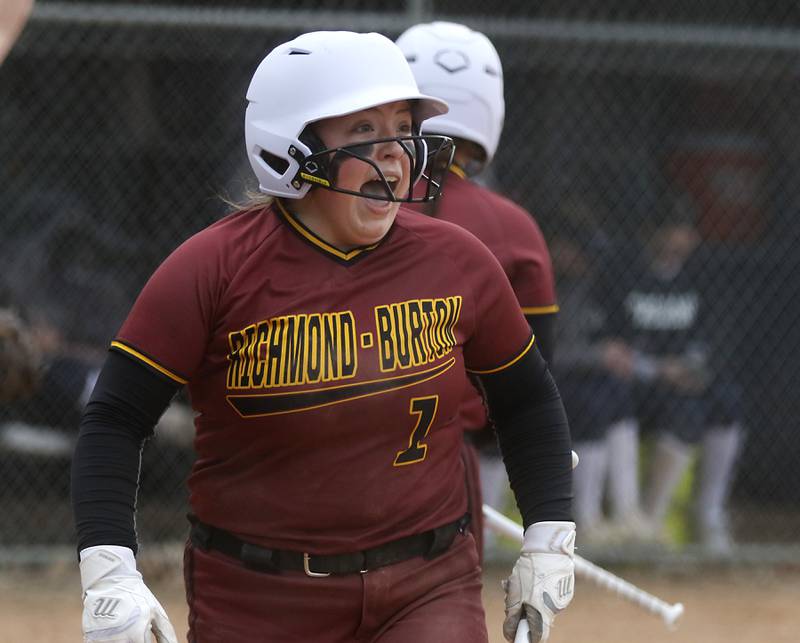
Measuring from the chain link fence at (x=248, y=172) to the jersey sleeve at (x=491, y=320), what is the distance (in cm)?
357

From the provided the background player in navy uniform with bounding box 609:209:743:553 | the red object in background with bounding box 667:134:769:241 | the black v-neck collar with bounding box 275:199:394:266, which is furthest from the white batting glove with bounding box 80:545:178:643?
the red object in background with bounding box 667:134:769:241

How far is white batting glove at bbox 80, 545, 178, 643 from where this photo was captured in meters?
2.56

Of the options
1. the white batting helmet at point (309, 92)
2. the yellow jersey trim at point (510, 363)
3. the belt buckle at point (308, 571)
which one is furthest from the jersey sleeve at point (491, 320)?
the belt buckle at point (308, 571)

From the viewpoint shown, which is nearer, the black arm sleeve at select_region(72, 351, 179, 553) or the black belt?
the black arm sleeve at select_region(72, 351, 179, 553)

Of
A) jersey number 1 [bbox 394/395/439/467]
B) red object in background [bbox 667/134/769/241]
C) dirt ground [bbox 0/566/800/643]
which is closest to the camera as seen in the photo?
jersey number 1 [bbox 394/395/439/467]

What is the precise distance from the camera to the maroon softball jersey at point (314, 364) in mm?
2693

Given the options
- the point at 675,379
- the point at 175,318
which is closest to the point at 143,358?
the point at 175,318

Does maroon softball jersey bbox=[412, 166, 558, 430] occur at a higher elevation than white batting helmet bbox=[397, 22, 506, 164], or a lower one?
lower

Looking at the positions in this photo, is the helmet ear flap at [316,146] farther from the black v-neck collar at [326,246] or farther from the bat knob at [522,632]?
the bat knob at [522,632]

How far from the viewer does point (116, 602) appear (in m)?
2.58

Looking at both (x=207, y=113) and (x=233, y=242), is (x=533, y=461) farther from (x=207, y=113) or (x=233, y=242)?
(x=207, y=113)

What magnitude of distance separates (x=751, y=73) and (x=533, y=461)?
15.3 ft

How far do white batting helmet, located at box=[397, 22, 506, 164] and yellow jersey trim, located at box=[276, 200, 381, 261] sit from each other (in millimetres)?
1029

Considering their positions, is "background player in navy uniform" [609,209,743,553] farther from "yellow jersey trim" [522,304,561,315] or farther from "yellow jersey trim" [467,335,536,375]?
"yellow jersey trim" [467,335,536,375]
